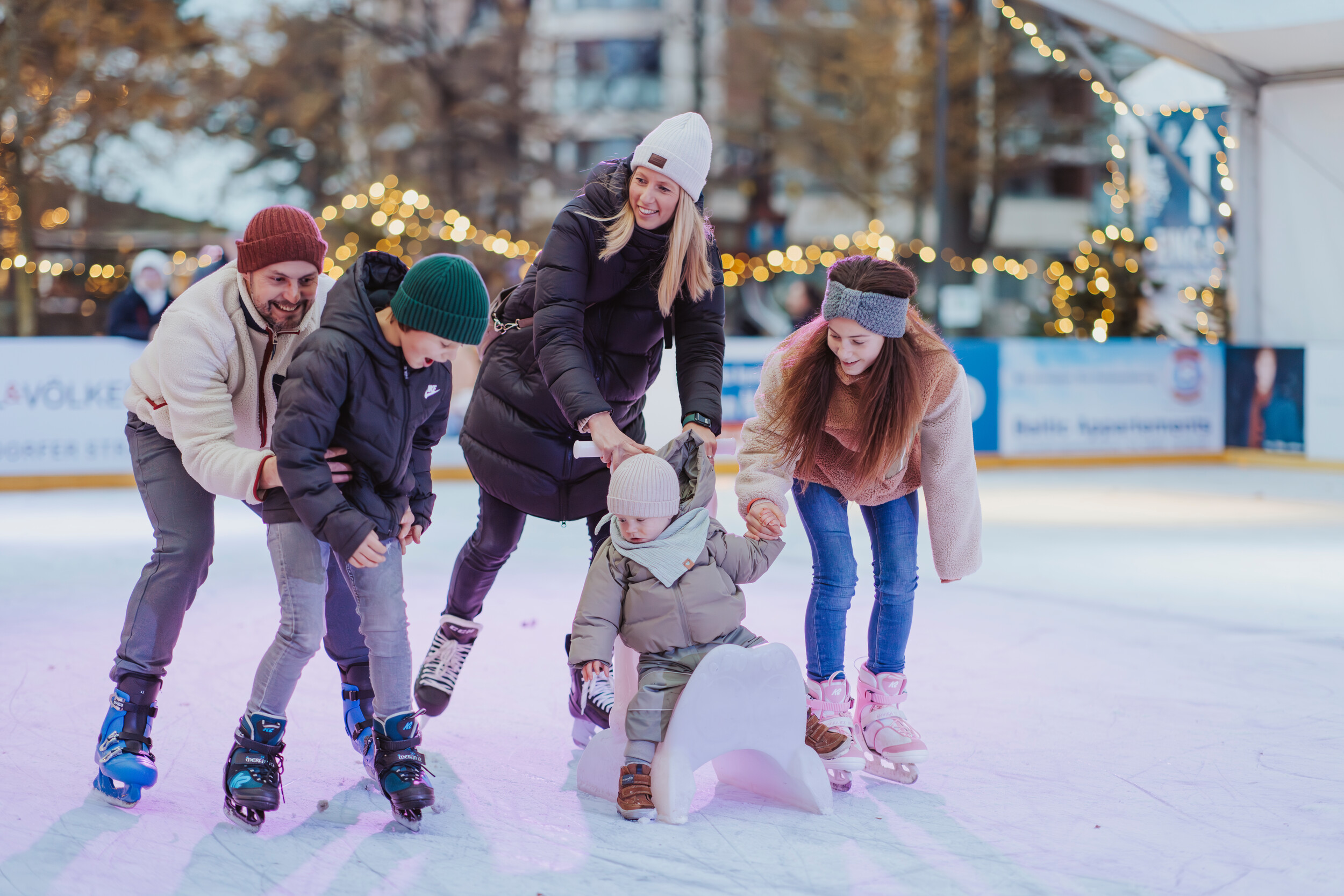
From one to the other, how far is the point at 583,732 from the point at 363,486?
0.95 m

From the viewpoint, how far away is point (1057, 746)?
317 centimetres

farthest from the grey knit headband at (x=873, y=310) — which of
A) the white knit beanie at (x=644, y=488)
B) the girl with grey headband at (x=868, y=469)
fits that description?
the white knit beanie at (x=644, y=488)

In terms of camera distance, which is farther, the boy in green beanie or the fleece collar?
the fleece collar

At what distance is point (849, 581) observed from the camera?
310 cm

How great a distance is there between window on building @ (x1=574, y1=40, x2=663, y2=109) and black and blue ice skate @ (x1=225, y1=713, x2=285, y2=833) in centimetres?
2294

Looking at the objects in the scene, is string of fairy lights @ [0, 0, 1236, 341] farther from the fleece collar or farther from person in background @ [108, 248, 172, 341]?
the fleece collar

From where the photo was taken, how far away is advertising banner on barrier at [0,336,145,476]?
28.3 ft

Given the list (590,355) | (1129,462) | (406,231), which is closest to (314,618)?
(590,355)

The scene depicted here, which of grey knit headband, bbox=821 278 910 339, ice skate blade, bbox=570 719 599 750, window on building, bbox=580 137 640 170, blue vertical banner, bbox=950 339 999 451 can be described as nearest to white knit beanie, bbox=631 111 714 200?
grey knit headband, bbox=821 278 910 339

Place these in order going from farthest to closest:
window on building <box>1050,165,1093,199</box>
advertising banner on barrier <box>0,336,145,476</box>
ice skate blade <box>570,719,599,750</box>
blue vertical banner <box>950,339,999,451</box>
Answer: window on building <box>1050,165,1093,199</box>
blue vertical banner <box>950,339,999,451</box>
advertising banner on barrier <box>0,336,145,476</box>
ice skate blade <box>570,719,599,750</box>

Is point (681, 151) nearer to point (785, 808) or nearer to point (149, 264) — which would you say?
point (785, 808)

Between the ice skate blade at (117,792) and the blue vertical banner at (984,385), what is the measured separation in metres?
8.55

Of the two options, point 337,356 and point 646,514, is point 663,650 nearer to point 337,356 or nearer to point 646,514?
point 646,514

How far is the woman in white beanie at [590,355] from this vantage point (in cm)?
289
